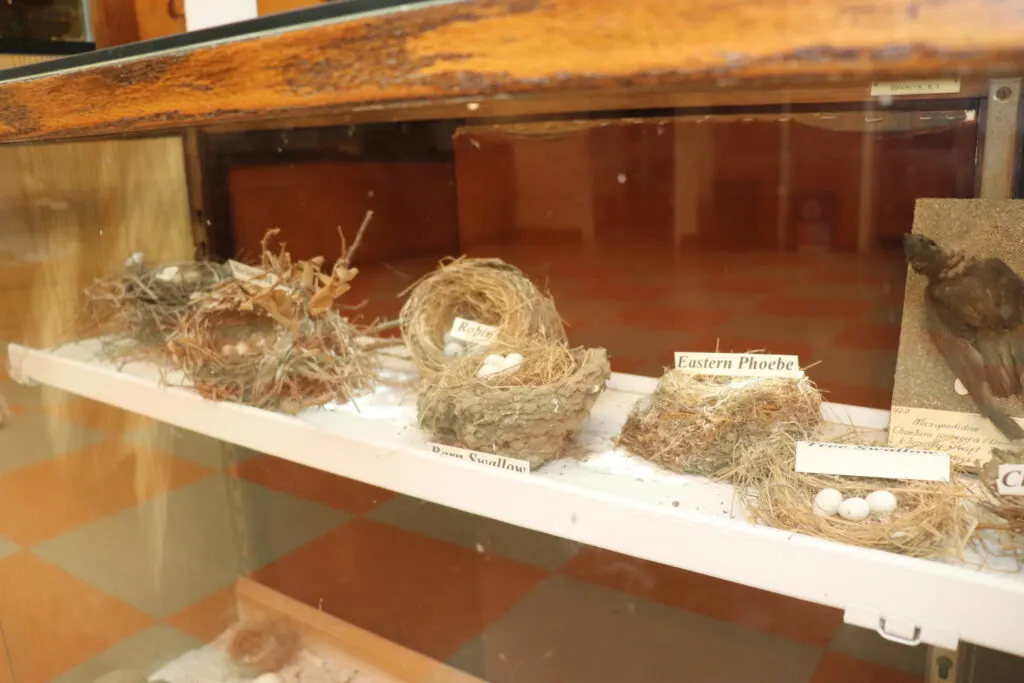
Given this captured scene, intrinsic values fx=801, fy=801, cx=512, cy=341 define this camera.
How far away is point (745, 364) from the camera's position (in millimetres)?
654

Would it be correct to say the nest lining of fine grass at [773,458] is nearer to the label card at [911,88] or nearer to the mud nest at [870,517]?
the mud nest at [870,517]

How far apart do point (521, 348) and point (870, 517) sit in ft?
1.02

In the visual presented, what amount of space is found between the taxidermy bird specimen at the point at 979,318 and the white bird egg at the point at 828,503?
0.49ft

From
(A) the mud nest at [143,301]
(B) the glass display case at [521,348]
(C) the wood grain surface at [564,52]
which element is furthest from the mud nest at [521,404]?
(A) the mud nest at [143,301]

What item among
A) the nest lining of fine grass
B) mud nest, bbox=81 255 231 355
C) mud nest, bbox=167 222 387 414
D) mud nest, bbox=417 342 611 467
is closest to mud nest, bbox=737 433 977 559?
the nest lining of fine grass

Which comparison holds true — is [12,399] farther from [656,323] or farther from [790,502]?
[790,502]

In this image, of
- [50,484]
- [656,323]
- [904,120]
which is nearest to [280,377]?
[656,323]

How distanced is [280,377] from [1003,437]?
0.59m

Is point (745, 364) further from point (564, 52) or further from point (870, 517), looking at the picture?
point (564, 52)

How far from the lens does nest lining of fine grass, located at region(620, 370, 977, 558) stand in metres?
0.48

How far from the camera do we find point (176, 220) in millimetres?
1102

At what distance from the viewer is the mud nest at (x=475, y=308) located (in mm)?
729

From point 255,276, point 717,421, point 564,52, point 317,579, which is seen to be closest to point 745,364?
point 717,421

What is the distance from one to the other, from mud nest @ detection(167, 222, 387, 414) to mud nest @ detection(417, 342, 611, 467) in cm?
14
